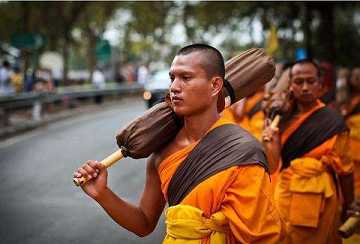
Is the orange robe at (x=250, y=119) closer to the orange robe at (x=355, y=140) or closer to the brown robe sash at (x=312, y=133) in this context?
the orange robe at (x=355, y=140)

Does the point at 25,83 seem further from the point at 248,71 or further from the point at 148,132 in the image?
the point at 148,132

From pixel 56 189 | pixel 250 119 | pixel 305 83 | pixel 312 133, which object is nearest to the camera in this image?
pixel 312 133

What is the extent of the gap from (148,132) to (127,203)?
0.41 metres

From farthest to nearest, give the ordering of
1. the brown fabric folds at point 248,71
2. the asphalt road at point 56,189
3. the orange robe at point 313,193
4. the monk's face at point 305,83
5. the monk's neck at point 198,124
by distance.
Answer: the asphalt road at point 56,189 → the monk's face at point 305,83 → the orange robe at point 313,193 → the brown fabric folds at point 248,71 → the monk's neck at point 198,124

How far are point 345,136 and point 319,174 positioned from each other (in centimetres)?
39

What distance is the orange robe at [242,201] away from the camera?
2.65 metres

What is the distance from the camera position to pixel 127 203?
10.0 ft

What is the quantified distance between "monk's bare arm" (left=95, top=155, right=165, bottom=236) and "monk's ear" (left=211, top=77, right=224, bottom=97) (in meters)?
0.45

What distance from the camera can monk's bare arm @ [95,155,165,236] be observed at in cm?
298

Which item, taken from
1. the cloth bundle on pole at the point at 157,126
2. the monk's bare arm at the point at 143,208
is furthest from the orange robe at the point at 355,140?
the monk's bare arm at the point at 143,208

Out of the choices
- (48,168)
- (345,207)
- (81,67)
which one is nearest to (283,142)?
(345,207)

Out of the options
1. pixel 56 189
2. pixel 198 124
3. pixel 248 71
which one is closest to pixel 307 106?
pixel 248 71

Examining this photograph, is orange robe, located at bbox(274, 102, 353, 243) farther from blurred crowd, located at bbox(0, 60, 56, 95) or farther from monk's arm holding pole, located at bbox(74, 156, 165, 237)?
blurred crowd, located at bbox(0, 60, 56, 95)

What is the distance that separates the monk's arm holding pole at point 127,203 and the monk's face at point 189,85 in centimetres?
36
